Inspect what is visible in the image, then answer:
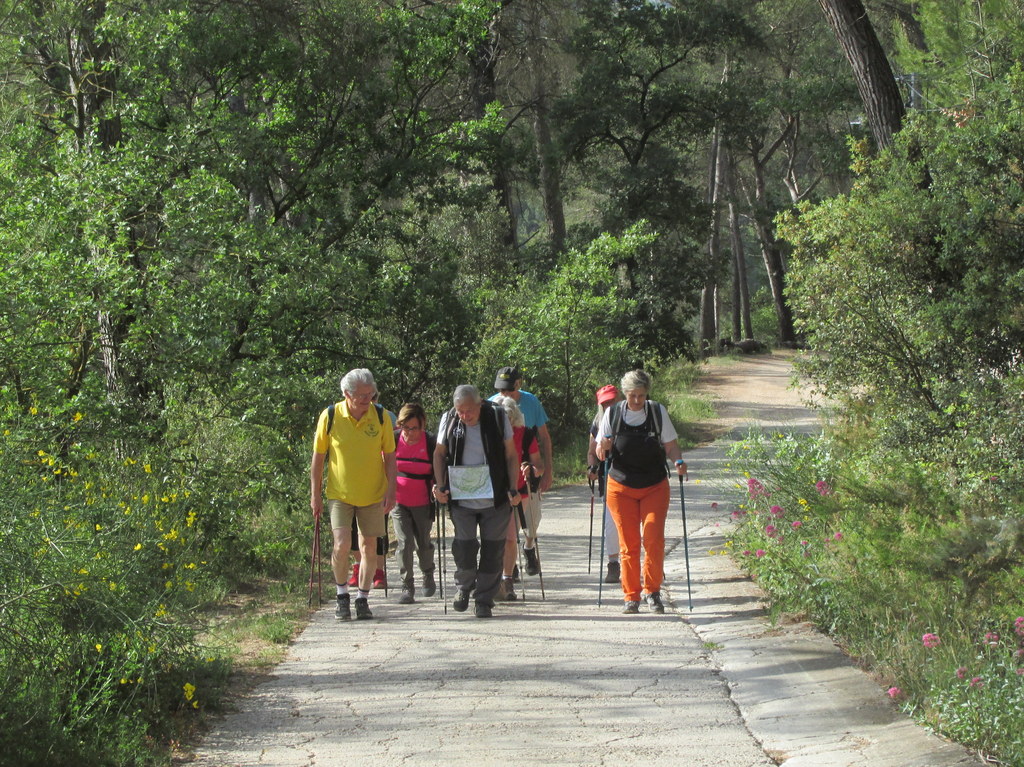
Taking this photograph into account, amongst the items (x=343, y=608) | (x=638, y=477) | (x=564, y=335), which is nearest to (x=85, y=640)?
(x=343, y=608)

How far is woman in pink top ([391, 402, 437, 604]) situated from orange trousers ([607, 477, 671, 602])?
1556mm

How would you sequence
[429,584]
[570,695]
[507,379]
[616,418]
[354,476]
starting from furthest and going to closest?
[429,584] → [507,379] → [616,418] → [354,476] → [570,695]

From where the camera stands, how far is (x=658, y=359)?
89.8 feet

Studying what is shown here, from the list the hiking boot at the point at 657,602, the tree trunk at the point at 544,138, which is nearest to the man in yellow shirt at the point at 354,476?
the hiking boot at the point at 657,602

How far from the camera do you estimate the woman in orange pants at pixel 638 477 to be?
8727 mm

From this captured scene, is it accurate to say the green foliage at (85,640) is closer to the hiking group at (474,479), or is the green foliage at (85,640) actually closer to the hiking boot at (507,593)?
the hiking group at (474,479)

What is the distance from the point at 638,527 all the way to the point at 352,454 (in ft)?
7.00

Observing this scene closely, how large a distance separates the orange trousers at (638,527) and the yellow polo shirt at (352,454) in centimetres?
173

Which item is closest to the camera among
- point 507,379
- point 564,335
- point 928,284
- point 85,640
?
point 85,640

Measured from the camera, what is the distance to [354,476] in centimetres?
860

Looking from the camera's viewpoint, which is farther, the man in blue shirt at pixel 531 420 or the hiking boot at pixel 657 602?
the man in blue shirt at pixel 531 420

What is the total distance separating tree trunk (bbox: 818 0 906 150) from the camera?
1363 centimetres

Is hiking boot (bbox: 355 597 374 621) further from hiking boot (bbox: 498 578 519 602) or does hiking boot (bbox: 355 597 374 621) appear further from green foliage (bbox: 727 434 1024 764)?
green foliage (bbox: 727 434 1024 764)

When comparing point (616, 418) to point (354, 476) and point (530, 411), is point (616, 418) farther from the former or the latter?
point (354, 476)
